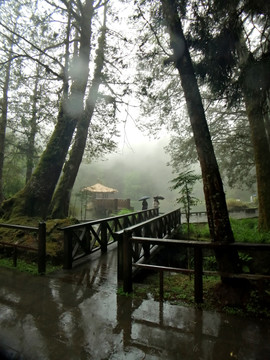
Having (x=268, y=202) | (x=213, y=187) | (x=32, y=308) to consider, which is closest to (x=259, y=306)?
(x=213, y=187)

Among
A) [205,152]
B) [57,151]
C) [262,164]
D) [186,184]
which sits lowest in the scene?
[186,184]

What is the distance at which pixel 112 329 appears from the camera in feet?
8.13

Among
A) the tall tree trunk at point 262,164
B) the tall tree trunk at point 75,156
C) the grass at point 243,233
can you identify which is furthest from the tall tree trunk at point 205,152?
the tall tree trunk at point 262,164

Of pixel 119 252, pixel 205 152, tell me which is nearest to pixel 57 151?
pixel 119 252

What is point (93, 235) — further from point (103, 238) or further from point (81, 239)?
point (81, 239)

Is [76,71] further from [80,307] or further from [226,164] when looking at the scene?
[226,164]

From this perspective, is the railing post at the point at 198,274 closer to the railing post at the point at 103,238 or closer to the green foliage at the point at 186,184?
the green foliage at the point at 186,184

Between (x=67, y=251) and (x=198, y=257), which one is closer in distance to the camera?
(x=198, y=257)

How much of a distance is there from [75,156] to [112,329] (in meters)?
7.56

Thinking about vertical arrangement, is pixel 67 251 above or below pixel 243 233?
above

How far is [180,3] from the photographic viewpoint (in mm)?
3977

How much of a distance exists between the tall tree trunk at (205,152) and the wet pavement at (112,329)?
42.7 inches

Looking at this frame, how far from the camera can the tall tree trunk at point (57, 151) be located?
707cm

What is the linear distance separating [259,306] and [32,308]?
3243 mm
